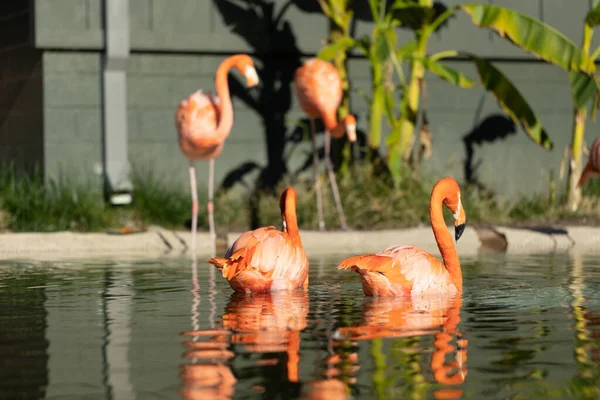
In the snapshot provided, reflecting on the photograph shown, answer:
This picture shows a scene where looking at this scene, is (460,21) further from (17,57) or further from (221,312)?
(221,312)

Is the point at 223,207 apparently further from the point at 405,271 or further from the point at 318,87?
the point at 405,271

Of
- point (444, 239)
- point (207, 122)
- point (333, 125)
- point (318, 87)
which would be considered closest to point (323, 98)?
point (318, 87)

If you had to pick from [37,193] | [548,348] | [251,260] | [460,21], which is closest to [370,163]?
[460,21]

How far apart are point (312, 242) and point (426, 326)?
22.7 feet

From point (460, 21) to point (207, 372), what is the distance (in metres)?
12.6

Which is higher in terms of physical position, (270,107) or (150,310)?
(270,107)

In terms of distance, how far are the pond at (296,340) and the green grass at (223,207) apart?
4314mm

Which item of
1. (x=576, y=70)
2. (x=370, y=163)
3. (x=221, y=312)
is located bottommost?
(x=221, y=312)

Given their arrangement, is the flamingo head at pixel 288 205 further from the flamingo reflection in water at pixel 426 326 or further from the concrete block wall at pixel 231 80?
the concrete block wall at pixel 231 80

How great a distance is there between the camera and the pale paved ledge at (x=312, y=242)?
42.1ft

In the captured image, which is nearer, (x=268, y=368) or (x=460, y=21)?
(x=268, y=368)

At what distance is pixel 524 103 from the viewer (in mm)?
15398

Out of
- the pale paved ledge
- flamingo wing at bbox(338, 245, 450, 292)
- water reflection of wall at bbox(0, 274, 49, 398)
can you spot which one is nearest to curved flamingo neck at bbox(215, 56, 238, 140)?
the pale paved ledge

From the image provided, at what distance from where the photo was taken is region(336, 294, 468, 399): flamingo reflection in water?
Result: 5.21 meters
